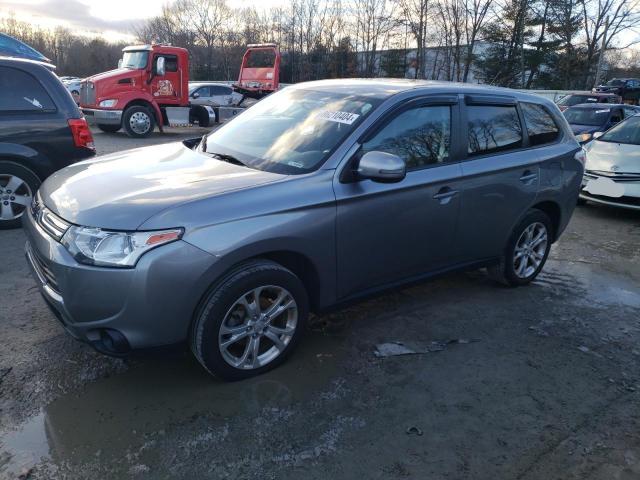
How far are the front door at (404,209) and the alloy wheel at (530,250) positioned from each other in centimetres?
104

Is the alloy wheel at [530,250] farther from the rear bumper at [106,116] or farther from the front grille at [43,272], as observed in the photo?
the rear bumper at [106,116]

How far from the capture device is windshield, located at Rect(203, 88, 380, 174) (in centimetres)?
338

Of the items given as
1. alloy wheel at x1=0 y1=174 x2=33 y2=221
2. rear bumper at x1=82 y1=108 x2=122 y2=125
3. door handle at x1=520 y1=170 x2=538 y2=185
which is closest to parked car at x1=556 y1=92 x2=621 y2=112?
rear bumper at x1=82 y1=108 x2=122 y2=125

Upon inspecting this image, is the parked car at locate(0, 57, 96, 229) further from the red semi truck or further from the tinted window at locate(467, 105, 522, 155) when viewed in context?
the red semi truck

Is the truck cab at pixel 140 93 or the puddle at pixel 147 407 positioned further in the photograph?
the truck cab at pixel 140 93

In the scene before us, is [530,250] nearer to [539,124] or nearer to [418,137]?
[539,124]

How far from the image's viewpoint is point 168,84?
15.8 meters

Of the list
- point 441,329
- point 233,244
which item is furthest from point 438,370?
point 233,244

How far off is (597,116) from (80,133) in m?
12.3

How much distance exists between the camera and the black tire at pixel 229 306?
2822 millimetres

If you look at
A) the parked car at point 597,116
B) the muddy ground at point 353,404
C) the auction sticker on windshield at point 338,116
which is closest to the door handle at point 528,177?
the muddy ground at point 353,404

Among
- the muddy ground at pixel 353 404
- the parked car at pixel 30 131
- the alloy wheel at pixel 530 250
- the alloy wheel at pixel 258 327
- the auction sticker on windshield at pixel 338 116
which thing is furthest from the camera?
the parked car at pixel 30 131

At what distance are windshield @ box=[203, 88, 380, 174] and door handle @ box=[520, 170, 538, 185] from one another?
165 centimetres

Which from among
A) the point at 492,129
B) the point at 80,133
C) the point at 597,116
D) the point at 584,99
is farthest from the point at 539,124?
the point at 584,99
